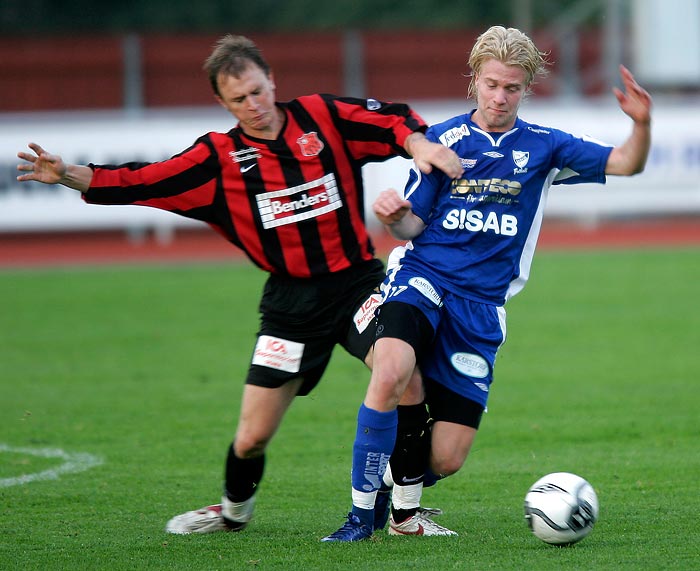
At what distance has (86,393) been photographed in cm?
858

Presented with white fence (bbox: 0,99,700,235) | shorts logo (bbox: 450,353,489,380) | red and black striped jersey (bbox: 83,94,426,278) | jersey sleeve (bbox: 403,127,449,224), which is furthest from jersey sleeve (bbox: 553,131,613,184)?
white fence (bbox: 0,99,700,235)

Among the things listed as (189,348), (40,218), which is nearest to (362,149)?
(189,348)

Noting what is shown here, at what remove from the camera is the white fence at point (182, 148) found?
17.7m

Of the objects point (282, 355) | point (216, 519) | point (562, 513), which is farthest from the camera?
point (216, 519)

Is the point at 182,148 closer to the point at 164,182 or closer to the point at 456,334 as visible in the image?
the point at 164,182

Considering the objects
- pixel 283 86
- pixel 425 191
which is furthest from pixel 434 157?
pixel 283 86

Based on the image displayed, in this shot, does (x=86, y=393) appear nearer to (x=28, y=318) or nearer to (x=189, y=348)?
(x=189, y=348)

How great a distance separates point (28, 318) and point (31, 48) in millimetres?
12094

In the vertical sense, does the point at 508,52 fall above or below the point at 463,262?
above

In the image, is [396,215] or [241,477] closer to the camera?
[396,215]

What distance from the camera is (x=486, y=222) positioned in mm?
4840

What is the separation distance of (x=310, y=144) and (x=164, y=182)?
2.16ft

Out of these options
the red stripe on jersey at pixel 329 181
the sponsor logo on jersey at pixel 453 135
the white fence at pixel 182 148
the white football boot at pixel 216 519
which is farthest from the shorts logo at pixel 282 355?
the white fence at pixel 182 148

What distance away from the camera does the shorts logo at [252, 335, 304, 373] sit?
197 inches
